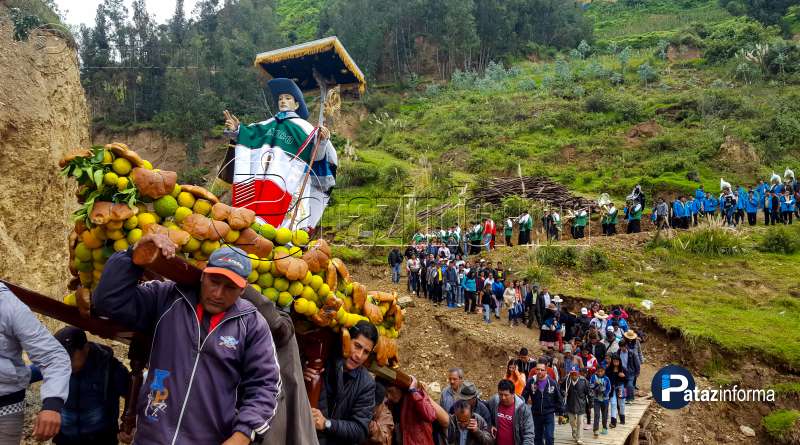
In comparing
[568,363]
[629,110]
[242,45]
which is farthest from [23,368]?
[242,45]

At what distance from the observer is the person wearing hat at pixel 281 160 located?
4.71 m

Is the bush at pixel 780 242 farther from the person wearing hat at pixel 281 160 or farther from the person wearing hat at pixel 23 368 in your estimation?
the person wearing hat at pixel 23 368

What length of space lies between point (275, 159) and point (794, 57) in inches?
1573

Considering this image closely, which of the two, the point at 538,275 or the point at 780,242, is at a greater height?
the point at 780,242

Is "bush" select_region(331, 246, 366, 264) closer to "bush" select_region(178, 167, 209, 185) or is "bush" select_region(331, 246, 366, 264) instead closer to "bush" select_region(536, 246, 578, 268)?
"bush" select_region(536, 246, 578, 268)

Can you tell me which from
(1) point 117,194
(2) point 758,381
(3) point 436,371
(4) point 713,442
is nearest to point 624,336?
(4) point 713,442

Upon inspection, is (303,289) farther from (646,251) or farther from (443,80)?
(443,80)

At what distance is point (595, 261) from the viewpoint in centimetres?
1664

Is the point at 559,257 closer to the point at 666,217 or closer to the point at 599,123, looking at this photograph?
the point at 666,217

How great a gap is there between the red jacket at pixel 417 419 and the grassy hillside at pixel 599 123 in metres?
18.0

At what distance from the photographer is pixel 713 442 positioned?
9.93 metres

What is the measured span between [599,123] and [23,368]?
1365 inches

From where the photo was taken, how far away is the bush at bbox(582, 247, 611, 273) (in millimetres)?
16547

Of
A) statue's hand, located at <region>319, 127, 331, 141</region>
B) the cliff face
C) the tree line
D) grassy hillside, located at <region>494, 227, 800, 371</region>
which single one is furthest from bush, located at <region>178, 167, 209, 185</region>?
statue's hand, located at <region>319, 127, 331, 141</region>
